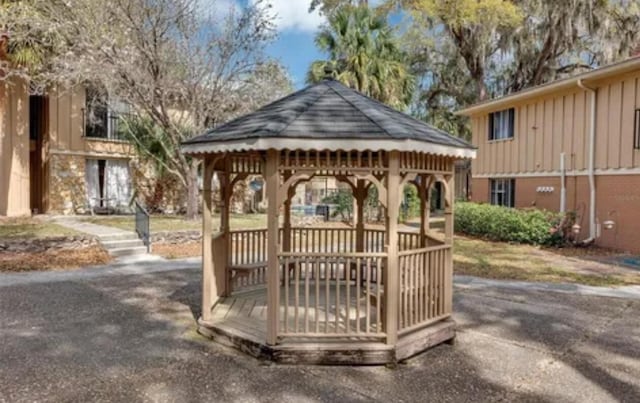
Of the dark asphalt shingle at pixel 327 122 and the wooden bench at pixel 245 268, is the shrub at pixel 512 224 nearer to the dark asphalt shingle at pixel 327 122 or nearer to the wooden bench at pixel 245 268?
the dark asphalt shingle at pixel 327 122

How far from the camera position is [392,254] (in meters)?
4.86

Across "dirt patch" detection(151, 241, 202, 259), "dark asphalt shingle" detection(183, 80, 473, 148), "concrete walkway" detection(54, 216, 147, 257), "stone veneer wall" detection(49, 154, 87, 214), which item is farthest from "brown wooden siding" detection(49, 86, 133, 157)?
"dark asphalt shingle" detection(183, 80, 473, 148)

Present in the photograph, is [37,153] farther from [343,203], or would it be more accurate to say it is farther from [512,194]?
[512,194]

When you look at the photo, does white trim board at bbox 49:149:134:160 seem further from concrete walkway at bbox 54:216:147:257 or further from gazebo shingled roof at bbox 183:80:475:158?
gazebo shingled roof at bbox 183:80:475:158

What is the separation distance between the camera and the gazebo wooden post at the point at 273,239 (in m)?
4.69

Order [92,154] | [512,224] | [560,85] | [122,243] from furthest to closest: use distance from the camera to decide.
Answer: [92,154] < [512,224] < [560,85] < [122,243]

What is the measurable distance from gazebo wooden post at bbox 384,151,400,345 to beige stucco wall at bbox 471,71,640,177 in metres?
10.3

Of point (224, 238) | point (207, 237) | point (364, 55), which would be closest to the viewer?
point (207, 237)

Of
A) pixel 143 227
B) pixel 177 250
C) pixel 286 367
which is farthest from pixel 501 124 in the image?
pixel 286 367

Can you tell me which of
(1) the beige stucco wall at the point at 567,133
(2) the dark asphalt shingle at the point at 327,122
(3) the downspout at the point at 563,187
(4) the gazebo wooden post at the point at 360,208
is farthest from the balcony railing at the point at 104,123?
(3) the downspout at the point at 563,187

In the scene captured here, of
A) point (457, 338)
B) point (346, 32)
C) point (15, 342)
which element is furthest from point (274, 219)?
point (346, 32)

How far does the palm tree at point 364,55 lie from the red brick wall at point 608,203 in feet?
21.7

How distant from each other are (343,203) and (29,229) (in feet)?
38.9

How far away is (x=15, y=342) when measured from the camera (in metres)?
5.35
